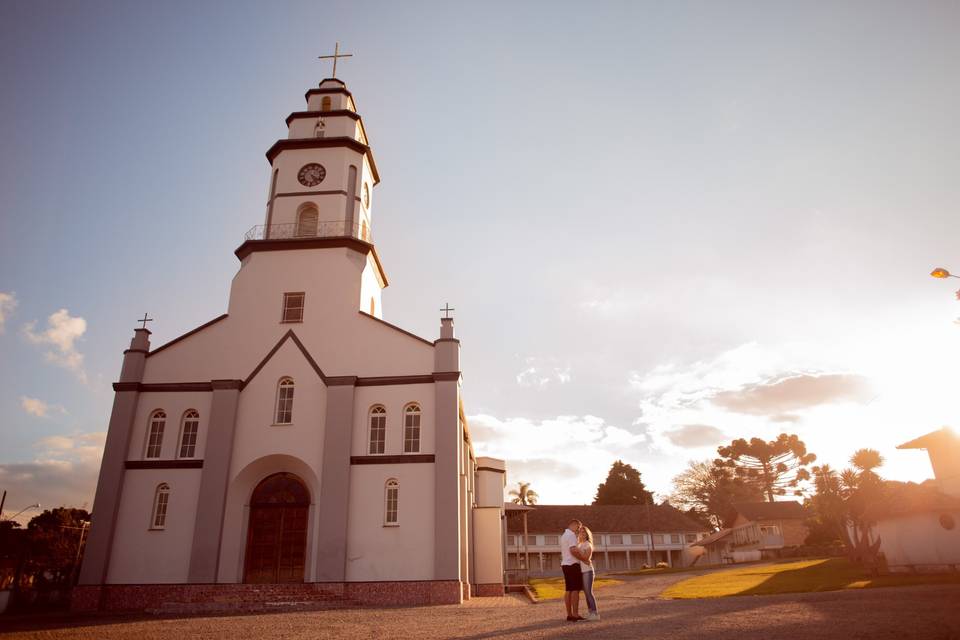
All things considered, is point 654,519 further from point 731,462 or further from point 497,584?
point 497,584

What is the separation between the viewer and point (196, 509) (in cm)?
2086

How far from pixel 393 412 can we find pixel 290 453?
3.86 meters

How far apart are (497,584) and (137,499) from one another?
1418 centimetres

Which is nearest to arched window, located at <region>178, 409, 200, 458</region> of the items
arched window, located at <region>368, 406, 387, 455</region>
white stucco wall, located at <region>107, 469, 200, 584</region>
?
white stucco wall, located at <region>107, 469, 200, 584</region>

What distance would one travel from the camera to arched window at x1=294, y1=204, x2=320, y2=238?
2598 centimetres

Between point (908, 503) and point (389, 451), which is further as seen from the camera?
point (908, 503)

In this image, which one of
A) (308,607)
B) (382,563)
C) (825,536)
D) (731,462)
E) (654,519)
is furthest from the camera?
(731,462)

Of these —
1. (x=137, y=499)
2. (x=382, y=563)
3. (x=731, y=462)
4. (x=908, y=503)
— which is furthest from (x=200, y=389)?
(x=731, y=462)

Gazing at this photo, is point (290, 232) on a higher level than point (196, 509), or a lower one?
higher

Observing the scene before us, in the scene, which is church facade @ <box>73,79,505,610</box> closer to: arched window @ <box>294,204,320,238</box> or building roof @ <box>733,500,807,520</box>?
arched window @ <box>294,204,320,238</box>

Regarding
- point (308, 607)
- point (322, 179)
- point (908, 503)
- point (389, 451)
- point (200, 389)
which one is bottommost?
point (308, 607)

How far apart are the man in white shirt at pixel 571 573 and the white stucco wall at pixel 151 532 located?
48.6ft

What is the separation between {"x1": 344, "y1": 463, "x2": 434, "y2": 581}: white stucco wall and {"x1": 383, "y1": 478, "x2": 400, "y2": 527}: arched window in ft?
0.34

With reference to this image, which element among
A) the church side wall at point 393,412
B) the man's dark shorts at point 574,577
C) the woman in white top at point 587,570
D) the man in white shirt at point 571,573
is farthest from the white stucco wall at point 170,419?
the woman in white top at point 587,570
